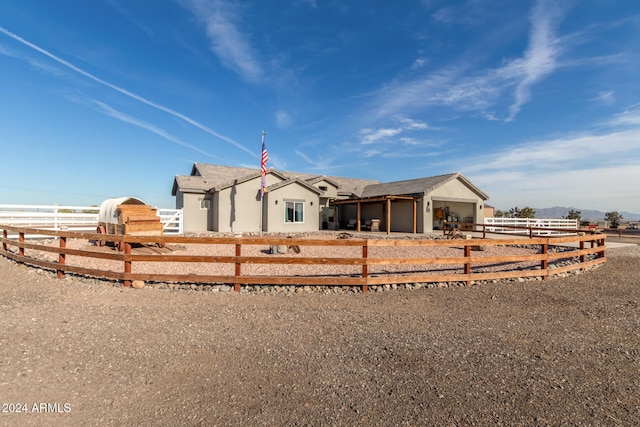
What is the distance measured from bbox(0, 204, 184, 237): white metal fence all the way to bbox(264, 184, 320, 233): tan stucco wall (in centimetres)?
599

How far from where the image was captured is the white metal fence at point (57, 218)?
52.6 ft

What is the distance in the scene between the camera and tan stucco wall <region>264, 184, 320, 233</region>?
22891mm

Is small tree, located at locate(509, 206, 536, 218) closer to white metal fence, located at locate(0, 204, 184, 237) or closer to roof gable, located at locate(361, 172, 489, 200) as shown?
roof gable, located at locate(361, 172, 489, 200)

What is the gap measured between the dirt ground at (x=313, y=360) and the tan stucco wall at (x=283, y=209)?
1638cm

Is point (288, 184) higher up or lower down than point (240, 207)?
higher up

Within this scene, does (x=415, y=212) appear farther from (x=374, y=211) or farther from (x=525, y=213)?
(x=525, y=213)

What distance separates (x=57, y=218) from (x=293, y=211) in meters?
14.1

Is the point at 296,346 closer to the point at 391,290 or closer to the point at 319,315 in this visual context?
the point at 319,315

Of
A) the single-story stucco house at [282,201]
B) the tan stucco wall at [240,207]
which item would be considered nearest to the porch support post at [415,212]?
the single-story stucco house at [282,201]

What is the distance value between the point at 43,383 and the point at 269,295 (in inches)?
153

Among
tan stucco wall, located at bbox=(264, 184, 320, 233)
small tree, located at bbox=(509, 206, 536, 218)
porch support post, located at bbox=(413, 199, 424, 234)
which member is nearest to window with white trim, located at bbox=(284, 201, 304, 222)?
tan stucco wall, located at bbox=(264, 184, 320, 233)

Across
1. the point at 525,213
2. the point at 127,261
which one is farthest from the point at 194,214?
the point at 525,213

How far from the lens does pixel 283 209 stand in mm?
23375

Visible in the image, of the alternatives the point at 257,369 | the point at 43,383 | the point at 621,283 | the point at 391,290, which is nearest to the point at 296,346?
the point at 257,369
